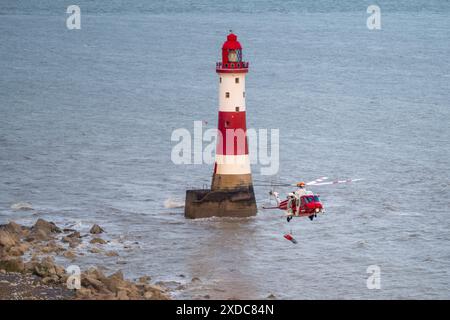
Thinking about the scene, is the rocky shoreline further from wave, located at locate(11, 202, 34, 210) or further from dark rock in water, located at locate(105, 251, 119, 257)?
wave, located at locate(11, 202, 34, 210)

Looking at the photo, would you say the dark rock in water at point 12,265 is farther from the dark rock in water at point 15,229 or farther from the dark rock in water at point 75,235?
the dark rock in water at point 75,235

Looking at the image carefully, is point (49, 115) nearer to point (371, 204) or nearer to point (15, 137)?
point (15, 137)

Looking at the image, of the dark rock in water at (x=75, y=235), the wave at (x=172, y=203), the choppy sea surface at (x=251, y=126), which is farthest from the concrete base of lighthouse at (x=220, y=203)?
the dark rock in water at (x=75, y=235)

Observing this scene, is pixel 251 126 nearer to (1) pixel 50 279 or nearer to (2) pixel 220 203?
(2) pixel 220 203

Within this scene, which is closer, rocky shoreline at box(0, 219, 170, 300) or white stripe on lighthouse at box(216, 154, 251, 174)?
rocky shoreline at box(0, 219, 170, 300)

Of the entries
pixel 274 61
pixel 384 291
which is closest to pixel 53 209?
pixel 384 291

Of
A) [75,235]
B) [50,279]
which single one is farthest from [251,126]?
[50,279]

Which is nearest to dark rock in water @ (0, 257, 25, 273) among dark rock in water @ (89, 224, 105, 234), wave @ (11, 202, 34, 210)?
dark rock in water @ (89, 224, 105, 234)
